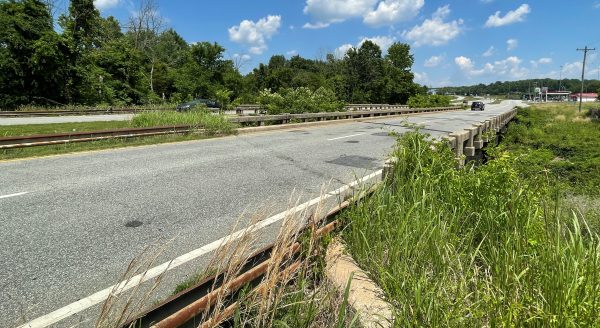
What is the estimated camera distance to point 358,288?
295 cm

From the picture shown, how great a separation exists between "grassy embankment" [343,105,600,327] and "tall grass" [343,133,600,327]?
1 cm

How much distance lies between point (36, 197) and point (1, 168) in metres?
3.24

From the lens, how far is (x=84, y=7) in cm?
4022

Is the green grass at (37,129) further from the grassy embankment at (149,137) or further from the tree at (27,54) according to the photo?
the tree at (27,54)

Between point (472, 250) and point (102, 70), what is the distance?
151ft

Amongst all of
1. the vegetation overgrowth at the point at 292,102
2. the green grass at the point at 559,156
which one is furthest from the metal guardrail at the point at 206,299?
the vegetation overgrowth at the point at 292,102

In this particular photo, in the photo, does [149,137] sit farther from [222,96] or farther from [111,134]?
[222,96]

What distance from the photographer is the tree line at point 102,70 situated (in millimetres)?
32812

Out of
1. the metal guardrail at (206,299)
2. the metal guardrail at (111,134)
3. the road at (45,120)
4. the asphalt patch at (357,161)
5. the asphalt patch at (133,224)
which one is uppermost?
the road at (45,120)

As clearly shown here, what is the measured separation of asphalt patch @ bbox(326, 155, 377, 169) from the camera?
377 inches

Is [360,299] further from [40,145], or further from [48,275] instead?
[40,145]

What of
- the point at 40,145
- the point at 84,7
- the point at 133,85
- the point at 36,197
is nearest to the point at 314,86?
the point at 133,85

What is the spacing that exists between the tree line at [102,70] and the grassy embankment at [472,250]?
85.9 feet

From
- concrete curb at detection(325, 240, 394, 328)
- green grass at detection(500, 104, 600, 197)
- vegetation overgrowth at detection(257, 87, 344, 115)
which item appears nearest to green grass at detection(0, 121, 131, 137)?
vegetation overgrowth at detection(257, 87, 344, 115)
